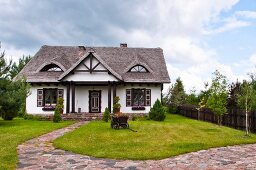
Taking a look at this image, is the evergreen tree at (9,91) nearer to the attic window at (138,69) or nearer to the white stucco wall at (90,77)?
the white stucco wall at (90,77)

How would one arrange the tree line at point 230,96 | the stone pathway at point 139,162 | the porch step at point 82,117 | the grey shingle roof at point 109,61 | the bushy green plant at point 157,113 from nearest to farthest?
the stone pathway at point 139,162 → the tree line at point 230,96 → the bushy green plant at point 157,113 → the porch step at point 82,117 → the grey shingle roof at point 109,61

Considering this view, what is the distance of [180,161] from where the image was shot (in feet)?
33.3

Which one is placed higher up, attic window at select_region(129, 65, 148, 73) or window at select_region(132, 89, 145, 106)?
attic window at select_region(129, 65, 148, 73)

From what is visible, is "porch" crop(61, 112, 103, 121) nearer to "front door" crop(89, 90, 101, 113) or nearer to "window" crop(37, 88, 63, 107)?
"front door" crop(89, 90, 101, 113)

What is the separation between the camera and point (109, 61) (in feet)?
102

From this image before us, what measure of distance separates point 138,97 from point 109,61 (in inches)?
191

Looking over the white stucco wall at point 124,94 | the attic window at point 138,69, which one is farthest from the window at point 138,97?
the attic window at point 138,69

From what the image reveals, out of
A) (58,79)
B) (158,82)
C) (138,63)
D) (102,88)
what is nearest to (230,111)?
(158,82)

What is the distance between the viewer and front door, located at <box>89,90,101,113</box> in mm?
29719

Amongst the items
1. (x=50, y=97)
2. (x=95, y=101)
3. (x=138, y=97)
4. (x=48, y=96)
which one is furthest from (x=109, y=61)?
(x=48, y=96)

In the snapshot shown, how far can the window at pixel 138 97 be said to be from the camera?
95.9ft

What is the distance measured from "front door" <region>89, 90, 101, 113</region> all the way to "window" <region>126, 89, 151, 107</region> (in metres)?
2.81

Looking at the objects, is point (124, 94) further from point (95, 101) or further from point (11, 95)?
point (11, 95)

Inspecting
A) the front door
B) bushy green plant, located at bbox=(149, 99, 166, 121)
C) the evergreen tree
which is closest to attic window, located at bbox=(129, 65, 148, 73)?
the front door
